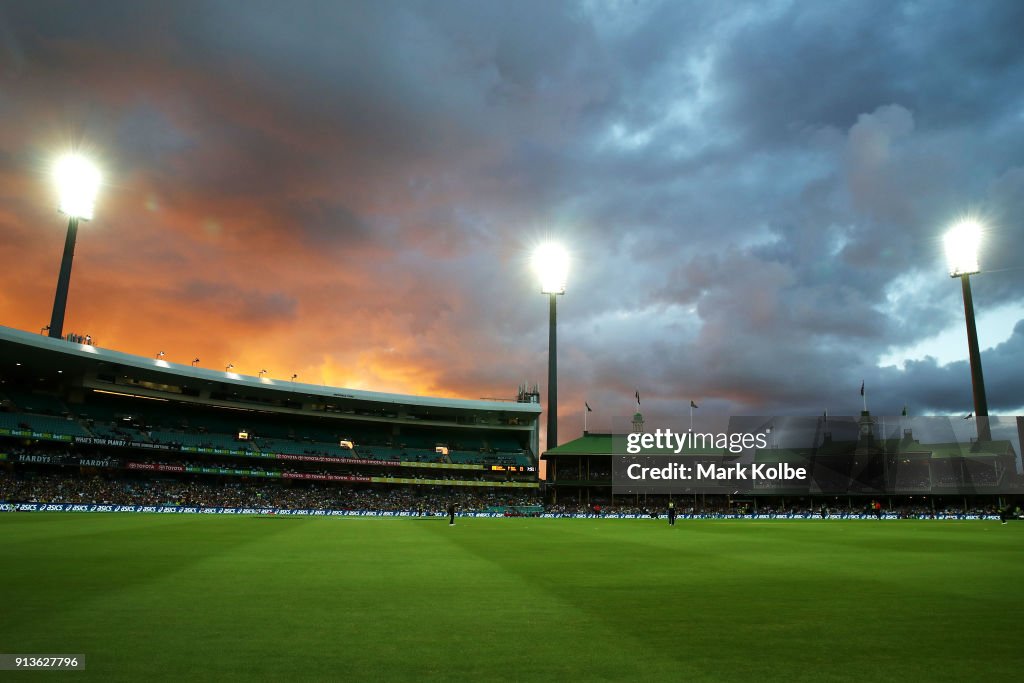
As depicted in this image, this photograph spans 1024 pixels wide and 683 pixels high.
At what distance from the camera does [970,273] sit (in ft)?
262

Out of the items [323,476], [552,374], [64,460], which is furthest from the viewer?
[552,374]

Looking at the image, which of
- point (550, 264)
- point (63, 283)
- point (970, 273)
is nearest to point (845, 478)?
point (970, 273)

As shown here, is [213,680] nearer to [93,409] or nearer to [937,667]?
[937,667]

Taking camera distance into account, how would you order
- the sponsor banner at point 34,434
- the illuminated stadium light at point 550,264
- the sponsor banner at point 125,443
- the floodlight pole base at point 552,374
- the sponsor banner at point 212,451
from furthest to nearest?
1. the floodlight pole base at point 552,374
2. the illuminated stadium light at point 550,264
3. the sponsor banner at point 212,451
4. the sponsor banner at point 125,443
5. the sponsor banner at point 34,434

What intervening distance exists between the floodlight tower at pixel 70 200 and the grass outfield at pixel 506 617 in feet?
197

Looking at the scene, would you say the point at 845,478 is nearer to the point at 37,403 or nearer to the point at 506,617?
the point at 506,617

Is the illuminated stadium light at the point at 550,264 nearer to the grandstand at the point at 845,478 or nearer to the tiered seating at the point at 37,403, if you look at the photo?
the grandstand at the point at 845,478

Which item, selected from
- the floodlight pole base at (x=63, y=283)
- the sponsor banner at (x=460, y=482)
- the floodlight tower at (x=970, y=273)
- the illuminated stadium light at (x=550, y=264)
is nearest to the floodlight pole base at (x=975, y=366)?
the floodlight tower at (x=970, y=273)

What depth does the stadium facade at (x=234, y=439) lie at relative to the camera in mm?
62469

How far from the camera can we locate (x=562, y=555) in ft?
63.9

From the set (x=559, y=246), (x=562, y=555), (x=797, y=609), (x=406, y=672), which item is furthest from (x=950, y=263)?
(x=406, y=672)

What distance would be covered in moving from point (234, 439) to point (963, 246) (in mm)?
94432

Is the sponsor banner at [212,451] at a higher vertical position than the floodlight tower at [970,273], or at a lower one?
lower

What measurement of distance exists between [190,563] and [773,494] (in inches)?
3246
